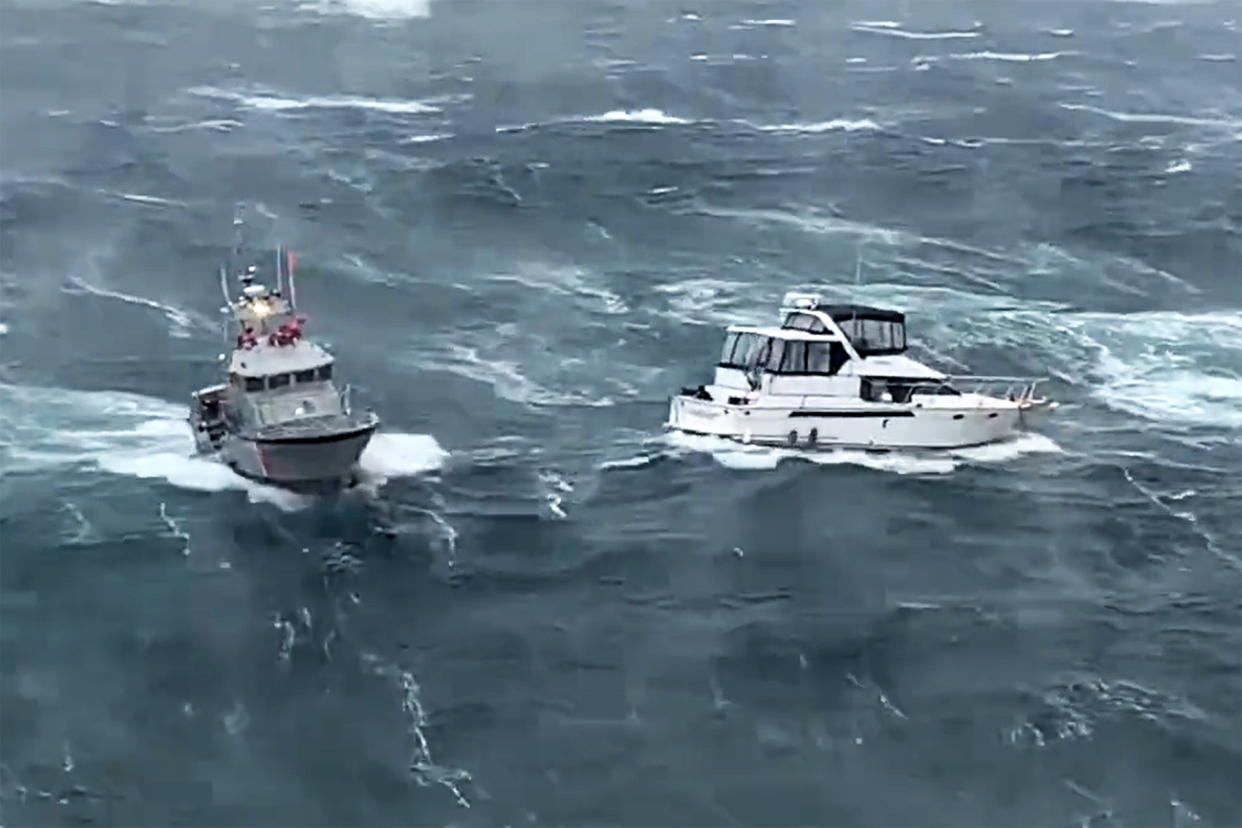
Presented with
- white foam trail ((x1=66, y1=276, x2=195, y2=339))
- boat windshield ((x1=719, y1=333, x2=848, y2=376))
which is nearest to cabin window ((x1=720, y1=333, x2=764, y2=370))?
boat windshield ((x1=719, y1=333, x2=848, y2=376))

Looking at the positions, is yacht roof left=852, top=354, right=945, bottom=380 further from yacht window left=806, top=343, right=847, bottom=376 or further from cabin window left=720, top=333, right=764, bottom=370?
cabin window left=720, top=333, right=764, bottom=370

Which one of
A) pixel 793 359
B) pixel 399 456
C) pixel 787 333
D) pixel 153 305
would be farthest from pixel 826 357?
pixel 153 305

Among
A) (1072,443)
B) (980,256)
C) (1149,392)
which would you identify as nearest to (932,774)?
(1072,443)

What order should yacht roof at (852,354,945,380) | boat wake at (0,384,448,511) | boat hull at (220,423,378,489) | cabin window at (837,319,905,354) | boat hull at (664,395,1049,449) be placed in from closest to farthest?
boat hull at (220,423,378,489) → boat wake at (0,384,448,511) → boat hull at (664,395,1049,449) → yacht roof at (852,354,945,380) → cabin window at (837,319,905,354)

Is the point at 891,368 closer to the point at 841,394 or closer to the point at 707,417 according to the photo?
the point at 841,394

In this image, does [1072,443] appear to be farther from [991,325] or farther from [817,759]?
[817,759]
